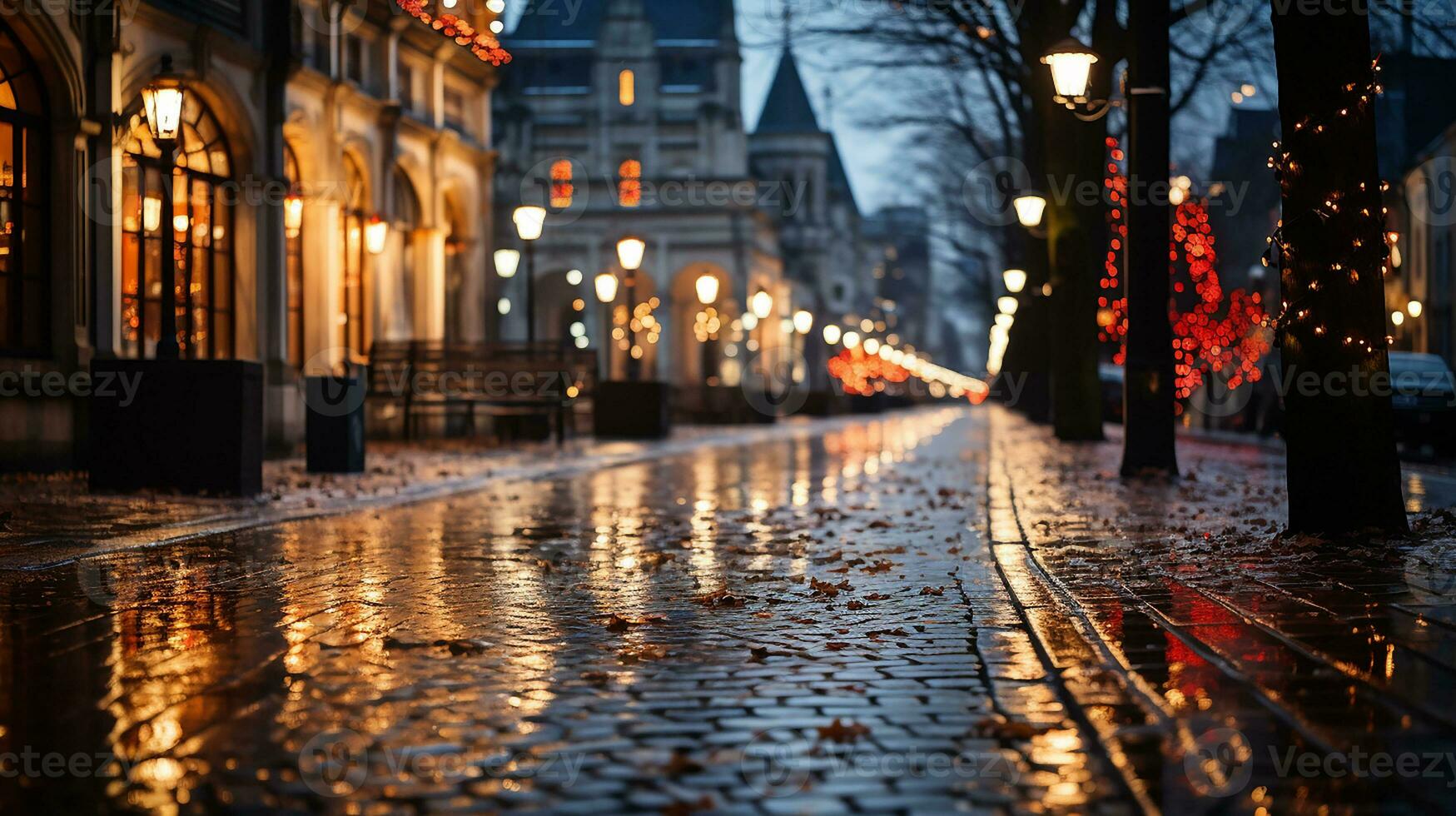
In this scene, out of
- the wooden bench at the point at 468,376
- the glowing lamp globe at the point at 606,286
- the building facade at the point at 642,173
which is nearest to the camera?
the wooden bench at the point at 468,376

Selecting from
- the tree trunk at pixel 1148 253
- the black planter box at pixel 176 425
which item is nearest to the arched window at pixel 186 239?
the black planter box at pixel 176 425

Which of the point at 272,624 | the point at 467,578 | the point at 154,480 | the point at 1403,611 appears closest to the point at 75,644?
the point at 272,624

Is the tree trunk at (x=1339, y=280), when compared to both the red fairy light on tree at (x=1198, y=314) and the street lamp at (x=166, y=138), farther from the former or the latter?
the red fairy light on tree at (x=1198, y=314)

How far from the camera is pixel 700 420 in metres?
46.9

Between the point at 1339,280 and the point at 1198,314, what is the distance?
147 feet

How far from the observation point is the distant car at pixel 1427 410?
26672mm

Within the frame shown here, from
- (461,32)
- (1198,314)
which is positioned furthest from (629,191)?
(461,32)

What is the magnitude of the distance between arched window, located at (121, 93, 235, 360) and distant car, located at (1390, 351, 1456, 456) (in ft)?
54.9

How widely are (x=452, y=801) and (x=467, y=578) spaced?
4.95m

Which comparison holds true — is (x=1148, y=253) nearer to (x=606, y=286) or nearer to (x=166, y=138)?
(x=166, y=138)

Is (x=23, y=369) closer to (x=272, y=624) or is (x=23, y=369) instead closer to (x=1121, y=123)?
(x=272, y=624)

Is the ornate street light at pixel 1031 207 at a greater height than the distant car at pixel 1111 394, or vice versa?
the ornate street light at pixel 1031 207

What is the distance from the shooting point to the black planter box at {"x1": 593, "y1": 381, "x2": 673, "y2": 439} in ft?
108

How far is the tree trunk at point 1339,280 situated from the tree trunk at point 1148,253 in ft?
22.9
